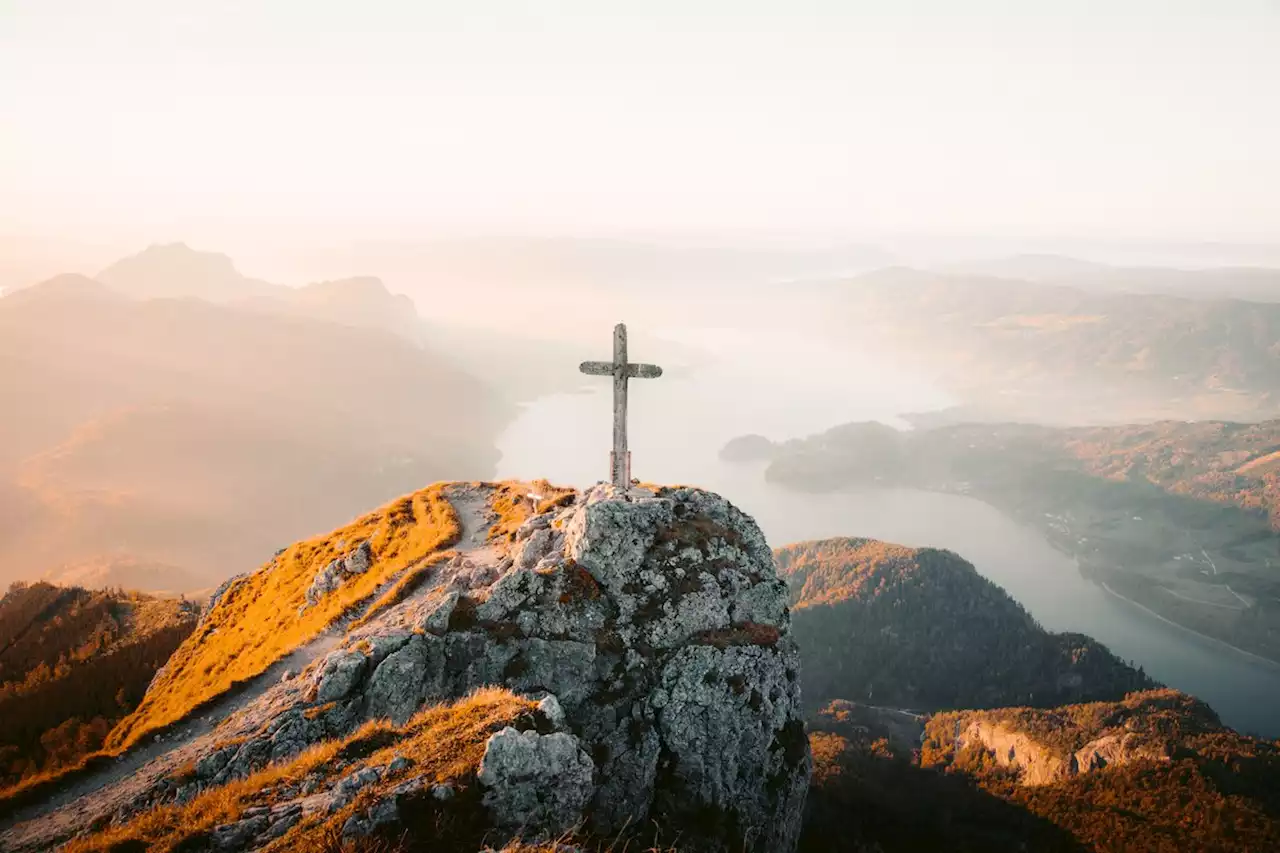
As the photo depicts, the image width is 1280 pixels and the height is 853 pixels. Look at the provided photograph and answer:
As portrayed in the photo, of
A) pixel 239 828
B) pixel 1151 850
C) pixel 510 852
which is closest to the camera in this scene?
pixel 510 852

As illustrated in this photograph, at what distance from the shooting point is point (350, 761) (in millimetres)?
14242

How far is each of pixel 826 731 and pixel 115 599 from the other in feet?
491

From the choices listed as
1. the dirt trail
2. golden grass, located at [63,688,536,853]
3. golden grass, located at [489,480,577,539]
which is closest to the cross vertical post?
golden grass, located at [489,480,577,539]

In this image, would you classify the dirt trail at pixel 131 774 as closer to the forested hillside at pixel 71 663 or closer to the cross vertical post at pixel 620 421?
the forested hillside at pixel 71 663

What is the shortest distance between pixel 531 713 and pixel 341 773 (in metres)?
4.27

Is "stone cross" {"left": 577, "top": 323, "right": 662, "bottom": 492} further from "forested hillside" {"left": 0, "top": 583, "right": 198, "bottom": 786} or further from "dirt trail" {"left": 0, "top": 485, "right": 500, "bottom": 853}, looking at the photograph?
"forested hillside" {"left": 0, "top": 583, "right": 198, "bottom": 786}

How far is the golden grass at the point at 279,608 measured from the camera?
90.3 ft

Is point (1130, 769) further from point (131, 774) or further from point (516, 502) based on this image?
point (131, 774)

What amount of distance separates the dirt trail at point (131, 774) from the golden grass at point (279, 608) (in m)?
0.64

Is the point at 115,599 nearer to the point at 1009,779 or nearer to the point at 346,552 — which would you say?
the point at 346,552

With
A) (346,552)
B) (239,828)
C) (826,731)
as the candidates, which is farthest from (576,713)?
(826,731)

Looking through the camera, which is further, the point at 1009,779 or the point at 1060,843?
the point at 1009,779

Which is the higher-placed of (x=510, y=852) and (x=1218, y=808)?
(x=510, y=852)

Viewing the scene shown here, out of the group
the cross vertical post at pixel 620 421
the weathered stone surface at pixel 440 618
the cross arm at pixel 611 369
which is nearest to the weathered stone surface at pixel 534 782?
the weathered stone surface at pixel 440 618
